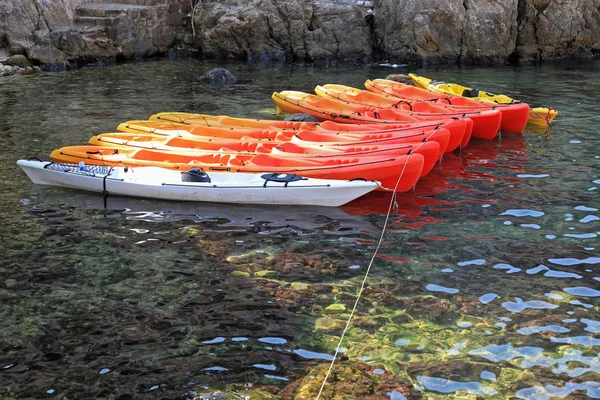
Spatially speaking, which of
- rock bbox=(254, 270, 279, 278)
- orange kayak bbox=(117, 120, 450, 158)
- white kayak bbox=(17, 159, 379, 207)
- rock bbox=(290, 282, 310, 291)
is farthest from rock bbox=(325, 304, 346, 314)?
orange kayak bbox=(117, 120, 450, 158)

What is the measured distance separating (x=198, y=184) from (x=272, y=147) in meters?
1.52

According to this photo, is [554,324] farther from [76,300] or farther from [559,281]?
[76,300]

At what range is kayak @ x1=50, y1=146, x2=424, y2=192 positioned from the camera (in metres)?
8.82

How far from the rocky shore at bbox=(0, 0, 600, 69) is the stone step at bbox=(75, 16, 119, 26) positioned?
3cm

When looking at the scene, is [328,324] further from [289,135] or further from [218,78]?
[218,78]

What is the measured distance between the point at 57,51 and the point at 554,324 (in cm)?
1865

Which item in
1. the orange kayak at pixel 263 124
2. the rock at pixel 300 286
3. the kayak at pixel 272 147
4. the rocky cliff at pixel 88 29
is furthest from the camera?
the rocky cliff at pixel 88 29

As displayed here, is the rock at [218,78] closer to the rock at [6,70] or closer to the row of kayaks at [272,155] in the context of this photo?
the rock at [6,70]

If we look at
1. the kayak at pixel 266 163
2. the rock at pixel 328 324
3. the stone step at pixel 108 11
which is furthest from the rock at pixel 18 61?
the rock at pixel 328 324

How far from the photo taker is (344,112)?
12945 mm

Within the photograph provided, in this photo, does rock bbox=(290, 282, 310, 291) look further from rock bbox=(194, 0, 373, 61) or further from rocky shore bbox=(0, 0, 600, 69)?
rock bbox=(194, 0, 373, 61)

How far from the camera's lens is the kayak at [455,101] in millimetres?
12211

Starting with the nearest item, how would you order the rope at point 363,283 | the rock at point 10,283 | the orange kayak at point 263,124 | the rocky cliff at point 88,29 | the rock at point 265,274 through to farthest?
the rope at point 363,283 < the rock at point 10,283 < the rock at point 265,274 < the orange kayak at point 263,124 < the rocky cliff at point 88,29

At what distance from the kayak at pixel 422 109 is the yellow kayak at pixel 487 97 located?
1.36 metres
